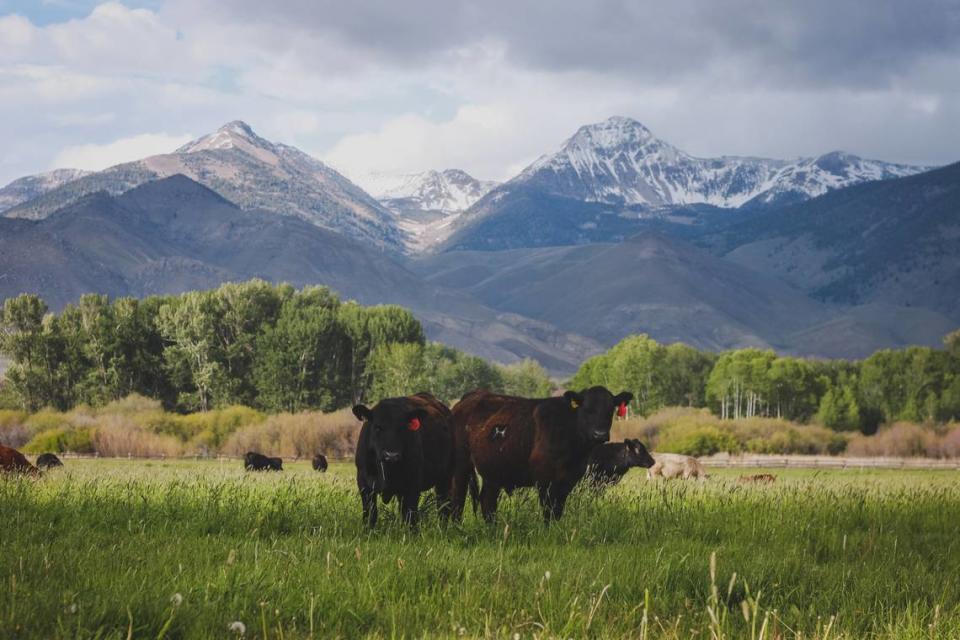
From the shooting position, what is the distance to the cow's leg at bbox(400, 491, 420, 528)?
1411 centimetres

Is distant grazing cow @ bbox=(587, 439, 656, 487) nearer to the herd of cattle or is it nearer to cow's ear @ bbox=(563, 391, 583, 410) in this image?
the herd of cattle

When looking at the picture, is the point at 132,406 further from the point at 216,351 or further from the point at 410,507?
the point at 410,507

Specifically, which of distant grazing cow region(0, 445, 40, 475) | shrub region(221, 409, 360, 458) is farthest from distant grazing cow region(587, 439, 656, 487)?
shrub region(221, 409, 360, 458)

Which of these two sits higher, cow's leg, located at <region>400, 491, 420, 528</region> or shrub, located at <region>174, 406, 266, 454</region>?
cow's leg, located at <region>400, 491, 420, 528</region>

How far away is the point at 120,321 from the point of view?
128875 millimetres

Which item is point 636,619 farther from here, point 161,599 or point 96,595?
point 96,595

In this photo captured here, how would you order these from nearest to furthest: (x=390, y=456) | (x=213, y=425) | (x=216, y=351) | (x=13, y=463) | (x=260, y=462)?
(x=390, y=456) < (x=13, y=463) < (x=260, y=462) < (x=213, y=425) < (x=216, y=351)

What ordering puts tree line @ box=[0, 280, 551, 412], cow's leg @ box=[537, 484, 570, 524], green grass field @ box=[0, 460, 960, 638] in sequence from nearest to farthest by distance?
green grass field @ box=[0, 460, 960, 638] < cow's leg @ box=[537, 484, 570, 524] < tree line @ box=[0, 280, 551, 412]

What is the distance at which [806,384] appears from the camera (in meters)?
179

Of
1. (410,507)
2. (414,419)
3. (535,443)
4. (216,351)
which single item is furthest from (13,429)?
(410,507)

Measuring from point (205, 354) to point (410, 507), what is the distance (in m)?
117

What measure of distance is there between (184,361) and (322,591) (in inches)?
4848

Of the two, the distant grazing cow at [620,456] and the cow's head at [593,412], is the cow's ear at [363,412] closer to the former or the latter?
the cow's head at [593,412]

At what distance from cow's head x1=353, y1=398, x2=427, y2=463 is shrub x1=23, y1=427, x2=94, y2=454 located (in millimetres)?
83334
